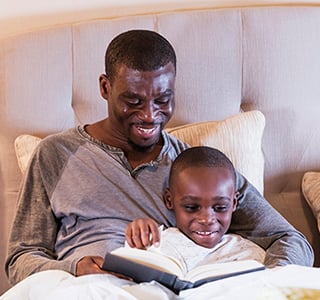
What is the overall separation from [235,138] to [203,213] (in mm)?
342

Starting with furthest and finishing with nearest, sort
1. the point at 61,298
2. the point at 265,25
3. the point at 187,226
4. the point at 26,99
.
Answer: the point at 265,25 < the point at 26,99 < the point at 187,226 < the point at 61,298

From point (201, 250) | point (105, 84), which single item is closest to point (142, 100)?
point (105, 84)

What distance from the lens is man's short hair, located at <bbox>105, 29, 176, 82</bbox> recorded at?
58.3 inches

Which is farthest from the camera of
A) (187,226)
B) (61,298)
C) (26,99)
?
(26,99)

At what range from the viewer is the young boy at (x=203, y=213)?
4.80ft

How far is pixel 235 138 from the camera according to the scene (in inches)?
69.1

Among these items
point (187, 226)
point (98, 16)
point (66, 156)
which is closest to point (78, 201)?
point (66, 156)

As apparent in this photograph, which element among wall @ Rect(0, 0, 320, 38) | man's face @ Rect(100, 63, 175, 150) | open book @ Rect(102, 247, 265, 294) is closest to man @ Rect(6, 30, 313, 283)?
man's face @ Rect(100, 63, 175, 150)

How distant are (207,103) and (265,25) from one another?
0.88 ft

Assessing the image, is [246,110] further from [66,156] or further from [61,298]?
[61,298]

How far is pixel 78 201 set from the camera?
152cm

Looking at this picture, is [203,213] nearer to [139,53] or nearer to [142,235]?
[142,235]

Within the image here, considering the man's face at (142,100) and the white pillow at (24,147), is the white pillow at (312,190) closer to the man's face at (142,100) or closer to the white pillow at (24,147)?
the man's face at (142,100)

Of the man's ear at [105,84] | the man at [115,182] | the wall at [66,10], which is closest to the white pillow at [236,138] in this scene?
the man at [115,182]
